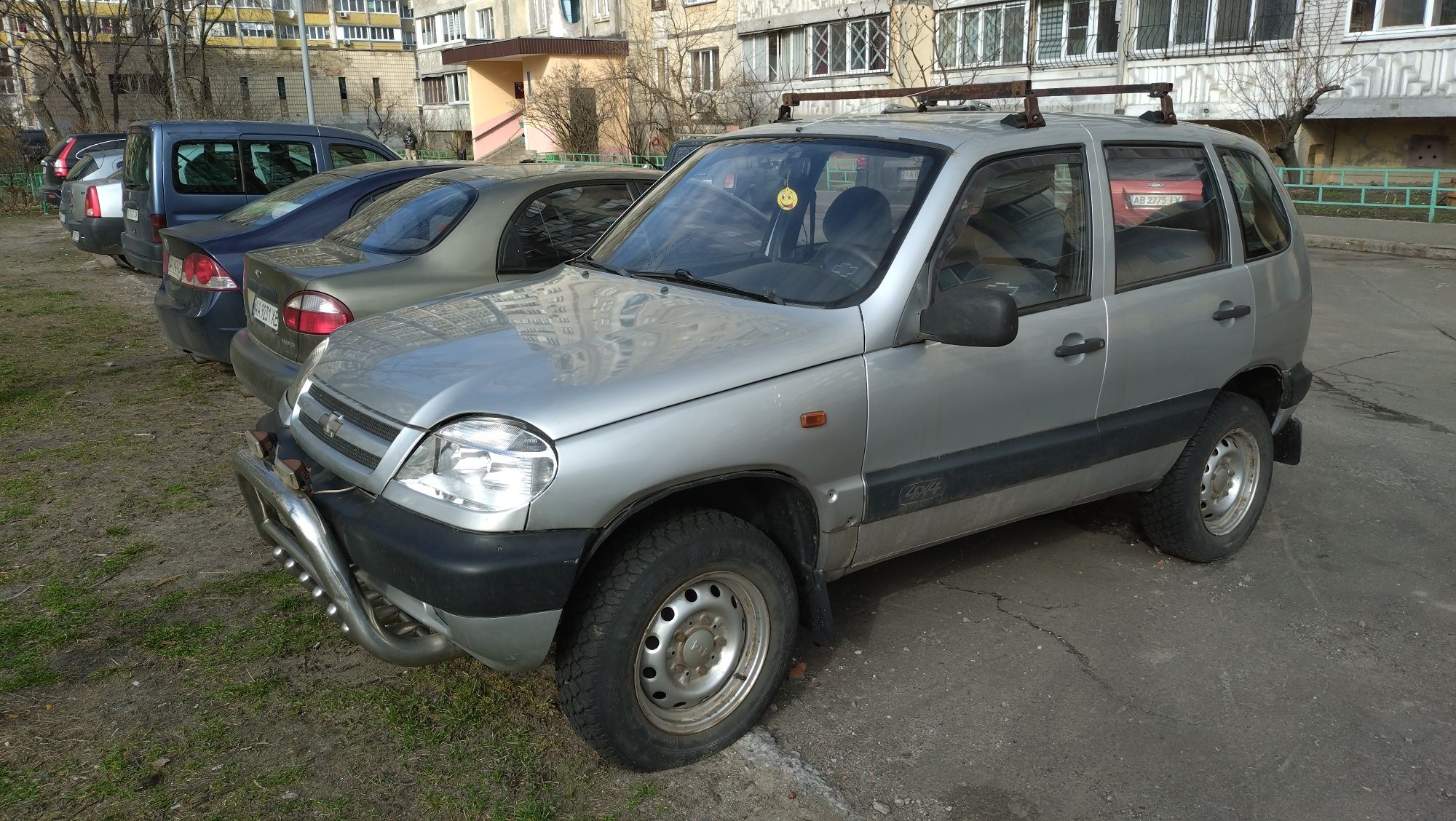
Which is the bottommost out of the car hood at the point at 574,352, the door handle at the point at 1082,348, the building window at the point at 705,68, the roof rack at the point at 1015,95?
the door handle at the point at 1082,348

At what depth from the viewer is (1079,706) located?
3812 mm

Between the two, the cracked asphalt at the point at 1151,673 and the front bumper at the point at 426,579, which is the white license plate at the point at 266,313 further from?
the cracked asphalt at the point at 1151,673

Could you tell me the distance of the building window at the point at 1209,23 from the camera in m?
22.8

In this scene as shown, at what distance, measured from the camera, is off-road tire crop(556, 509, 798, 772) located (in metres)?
3.11

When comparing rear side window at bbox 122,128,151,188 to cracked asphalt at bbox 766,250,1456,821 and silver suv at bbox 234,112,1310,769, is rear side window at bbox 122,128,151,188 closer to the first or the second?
silver suv at bbox 234,112,1310,769

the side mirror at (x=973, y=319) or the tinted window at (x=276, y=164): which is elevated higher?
the tinted window at (x=276, y=164)

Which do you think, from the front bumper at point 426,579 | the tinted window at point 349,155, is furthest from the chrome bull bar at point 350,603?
the tinted window at point 349,155

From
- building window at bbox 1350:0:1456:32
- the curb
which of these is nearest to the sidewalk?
the curb

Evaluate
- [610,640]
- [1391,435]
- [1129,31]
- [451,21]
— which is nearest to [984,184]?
[610,640]

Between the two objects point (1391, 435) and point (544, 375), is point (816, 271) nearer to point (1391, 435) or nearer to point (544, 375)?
point (544, 375)

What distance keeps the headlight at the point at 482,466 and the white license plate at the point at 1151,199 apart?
266 cm

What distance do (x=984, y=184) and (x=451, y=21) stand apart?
56535mm

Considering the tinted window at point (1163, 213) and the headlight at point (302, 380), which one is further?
the tinted window at point (1163, 213)

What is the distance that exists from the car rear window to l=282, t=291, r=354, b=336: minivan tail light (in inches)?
26.5
